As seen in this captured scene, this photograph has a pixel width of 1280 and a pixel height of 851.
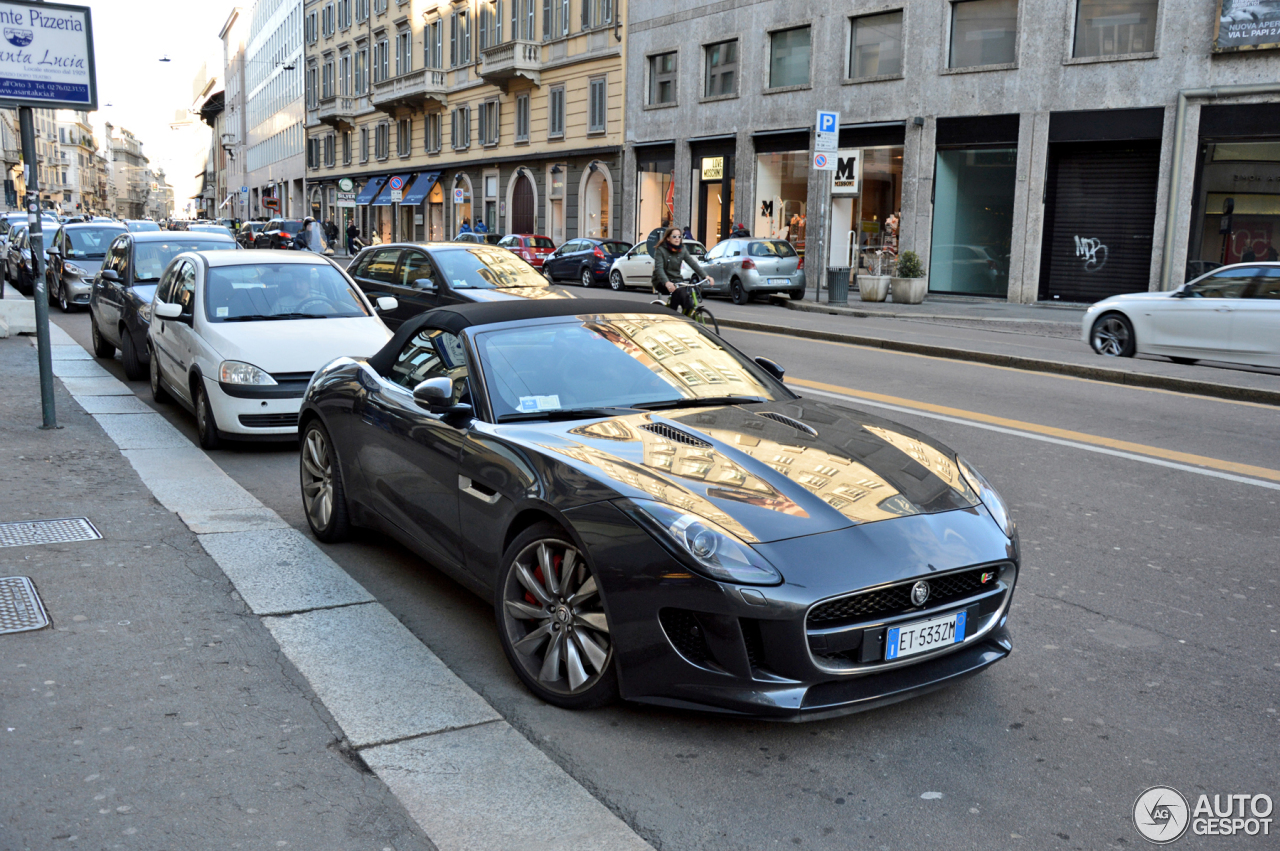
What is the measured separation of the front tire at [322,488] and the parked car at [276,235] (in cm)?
3379

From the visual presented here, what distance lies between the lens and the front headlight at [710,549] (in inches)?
131

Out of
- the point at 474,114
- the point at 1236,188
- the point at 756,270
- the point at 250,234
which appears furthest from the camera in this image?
the point at 474,114

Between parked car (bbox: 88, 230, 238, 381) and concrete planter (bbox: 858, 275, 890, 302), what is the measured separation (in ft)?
52.3

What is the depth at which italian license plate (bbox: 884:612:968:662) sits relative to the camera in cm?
345

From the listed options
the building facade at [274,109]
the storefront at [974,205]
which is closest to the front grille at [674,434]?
the storefront at [974,205]

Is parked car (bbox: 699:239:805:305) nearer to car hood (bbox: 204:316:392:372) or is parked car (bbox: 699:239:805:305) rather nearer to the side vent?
car hood (bbox: 204:316:392:372)

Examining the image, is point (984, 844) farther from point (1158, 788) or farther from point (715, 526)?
point (715, 526)

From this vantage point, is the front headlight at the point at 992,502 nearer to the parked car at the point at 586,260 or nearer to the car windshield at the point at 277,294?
the car windshield at the point at 277,294

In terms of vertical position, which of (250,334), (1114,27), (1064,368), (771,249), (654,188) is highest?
(1114,27)

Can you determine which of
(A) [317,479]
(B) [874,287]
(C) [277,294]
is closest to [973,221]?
(B) [874,287]

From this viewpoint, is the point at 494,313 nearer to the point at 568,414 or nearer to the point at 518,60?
the point at 568,414

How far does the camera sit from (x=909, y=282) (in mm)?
25359

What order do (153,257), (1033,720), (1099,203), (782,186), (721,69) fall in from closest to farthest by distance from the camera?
(1033,720) < (153,257) < (1099,203) < (782,186) < (721,69)

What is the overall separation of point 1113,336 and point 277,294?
438 inches
